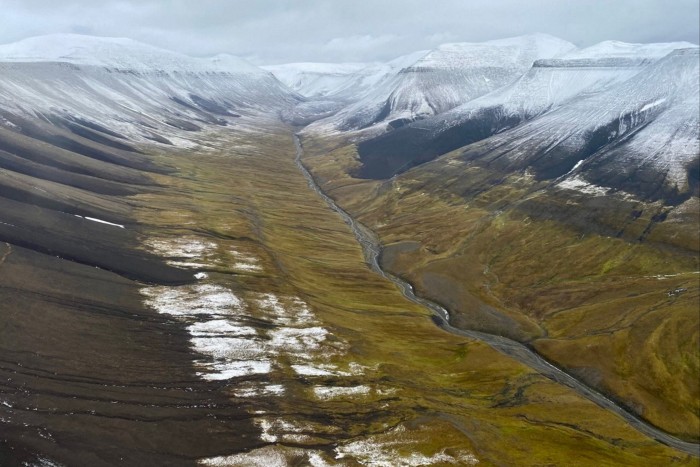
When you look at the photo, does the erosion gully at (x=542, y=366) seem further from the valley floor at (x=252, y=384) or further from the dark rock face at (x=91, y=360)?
the dark rock face at (x=91, y=360)

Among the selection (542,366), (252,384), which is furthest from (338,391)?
(542,366)

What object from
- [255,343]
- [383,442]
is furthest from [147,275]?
[383,442]

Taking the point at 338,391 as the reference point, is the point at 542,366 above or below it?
below

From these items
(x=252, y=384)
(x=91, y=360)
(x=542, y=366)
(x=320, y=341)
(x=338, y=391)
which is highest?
(x=91, y=360)

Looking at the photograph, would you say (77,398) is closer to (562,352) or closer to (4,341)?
(4,341)

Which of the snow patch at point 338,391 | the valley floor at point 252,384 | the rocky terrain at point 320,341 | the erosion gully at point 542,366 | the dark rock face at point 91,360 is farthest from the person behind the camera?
the erosion gully at point 542,366

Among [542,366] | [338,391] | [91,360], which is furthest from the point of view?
[542,366]

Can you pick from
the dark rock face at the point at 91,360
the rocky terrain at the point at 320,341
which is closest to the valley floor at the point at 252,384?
the dark rock face at the point at 91,360

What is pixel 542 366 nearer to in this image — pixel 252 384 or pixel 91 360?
pixel 252 384

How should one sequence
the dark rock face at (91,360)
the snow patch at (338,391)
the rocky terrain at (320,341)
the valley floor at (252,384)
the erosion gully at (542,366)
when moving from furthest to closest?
the erosion gully at (542,366)
the snow patch at (338,391)
the rocky terrain at (320,341)
the valley floor at (252,384)
the dark rock face at (91,360)

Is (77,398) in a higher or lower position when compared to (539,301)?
higher

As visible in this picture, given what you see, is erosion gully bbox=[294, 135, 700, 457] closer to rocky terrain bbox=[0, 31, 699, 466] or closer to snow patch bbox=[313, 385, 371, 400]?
rocky terrain bbox=[0, 31, 699, 466]
